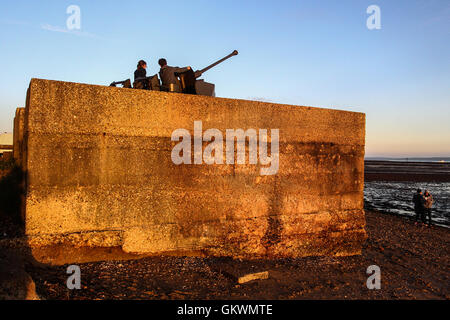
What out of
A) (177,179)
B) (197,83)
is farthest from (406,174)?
(177,179)

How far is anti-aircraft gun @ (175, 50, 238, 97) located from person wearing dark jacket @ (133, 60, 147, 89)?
0.69m

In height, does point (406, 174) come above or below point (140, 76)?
below

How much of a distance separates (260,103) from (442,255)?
6493 millimetres

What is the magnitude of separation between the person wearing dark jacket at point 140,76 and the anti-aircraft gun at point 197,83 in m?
0.69

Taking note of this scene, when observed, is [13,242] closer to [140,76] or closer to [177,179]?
[177,179]

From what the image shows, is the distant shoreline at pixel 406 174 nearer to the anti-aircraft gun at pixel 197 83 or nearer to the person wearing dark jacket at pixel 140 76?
the anti-aircraft gun at pixel 197 83

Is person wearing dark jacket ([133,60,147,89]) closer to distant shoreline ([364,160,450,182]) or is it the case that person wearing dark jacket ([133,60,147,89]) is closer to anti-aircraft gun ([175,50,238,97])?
anti-aircraft gun ([175,50,238,97])

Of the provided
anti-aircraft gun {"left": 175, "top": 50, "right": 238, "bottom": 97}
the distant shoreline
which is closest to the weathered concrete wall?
anti-aircraft gun {"left": 175, "top": 50, "right": 238, "bottom": 97}

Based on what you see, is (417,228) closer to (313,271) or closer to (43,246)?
(313,271)

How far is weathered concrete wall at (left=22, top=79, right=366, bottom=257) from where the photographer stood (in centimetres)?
347

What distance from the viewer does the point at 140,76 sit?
5227mm

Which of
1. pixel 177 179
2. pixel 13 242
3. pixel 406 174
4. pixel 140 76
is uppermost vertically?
pixel 140 76

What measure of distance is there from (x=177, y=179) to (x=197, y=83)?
2493 mm

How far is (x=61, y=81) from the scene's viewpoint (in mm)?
3504
